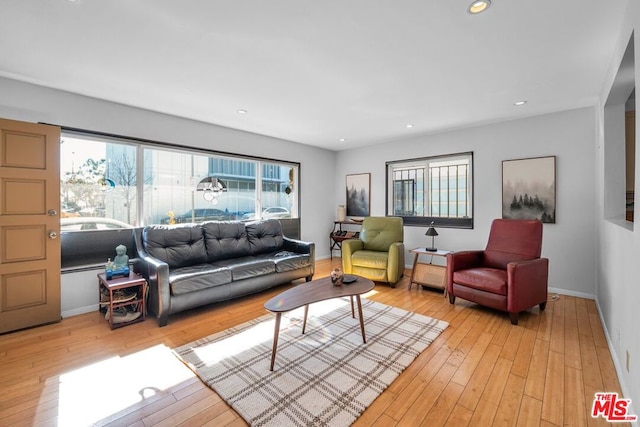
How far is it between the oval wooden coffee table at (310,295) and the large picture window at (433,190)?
278cm

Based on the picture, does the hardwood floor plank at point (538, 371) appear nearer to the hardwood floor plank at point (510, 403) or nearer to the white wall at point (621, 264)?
the hardwood floor plank at point (510, 403)

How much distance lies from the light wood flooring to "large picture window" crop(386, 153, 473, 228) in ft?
6.95

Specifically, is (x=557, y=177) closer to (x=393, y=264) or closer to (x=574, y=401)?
(x=393, y=264)

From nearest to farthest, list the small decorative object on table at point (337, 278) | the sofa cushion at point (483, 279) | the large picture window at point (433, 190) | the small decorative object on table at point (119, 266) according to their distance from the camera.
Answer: the small decorative object on table at point (337, 278), the sofa cushion at point (483, 279), the small decorative object on table at point (119, 266), the large picture window at point (433, 190)

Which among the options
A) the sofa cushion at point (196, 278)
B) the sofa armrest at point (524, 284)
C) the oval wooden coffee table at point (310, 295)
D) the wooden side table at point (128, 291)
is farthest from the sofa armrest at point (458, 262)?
the wooden side table at point (128, 291)

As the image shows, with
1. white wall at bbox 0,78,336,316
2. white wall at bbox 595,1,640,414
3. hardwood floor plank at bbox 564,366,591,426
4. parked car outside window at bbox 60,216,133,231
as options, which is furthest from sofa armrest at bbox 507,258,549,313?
parked car outside window at bbox 60,216,133,231

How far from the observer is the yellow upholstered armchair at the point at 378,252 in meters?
4.03

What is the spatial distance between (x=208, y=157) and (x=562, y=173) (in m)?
5.11

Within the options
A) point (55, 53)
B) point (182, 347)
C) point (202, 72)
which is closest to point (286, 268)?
point (182, 347)

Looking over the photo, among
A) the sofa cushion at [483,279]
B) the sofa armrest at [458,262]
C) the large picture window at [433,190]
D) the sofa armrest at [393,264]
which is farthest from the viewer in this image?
the large picture window at [433,190]

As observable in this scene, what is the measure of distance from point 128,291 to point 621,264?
14.8 feet

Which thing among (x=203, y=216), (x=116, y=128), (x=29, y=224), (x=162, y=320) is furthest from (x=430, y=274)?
(x=29, y=224)

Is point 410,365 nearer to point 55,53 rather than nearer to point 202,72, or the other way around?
point 202,72

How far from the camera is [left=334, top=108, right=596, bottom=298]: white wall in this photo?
11.6ft
